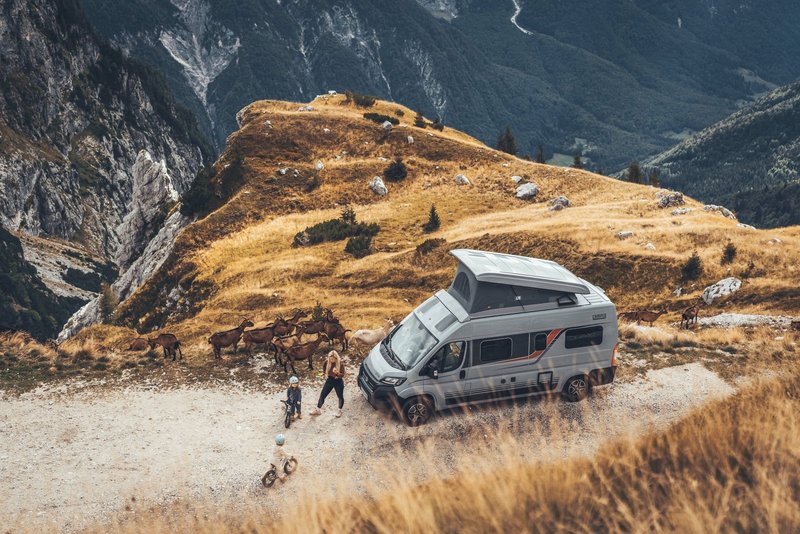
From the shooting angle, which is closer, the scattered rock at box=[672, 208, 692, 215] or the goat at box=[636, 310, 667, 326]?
the goat at box=[636, 310, 667, 326]

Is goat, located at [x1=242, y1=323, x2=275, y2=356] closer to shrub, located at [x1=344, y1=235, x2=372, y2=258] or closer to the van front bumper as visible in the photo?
the van front bumper

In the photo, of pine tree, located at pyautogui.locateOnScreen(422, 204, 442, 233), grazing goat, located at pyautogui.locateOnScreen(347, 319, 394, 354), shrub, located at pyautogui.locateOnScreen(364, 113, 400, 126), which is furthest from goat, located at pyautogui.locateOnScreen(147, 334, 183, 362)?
shrub, located at pyautogui.locateOnScreen(364, 113, 400, 126)

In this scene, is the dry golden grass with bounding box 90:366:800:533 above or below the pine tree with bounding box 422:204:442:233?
above

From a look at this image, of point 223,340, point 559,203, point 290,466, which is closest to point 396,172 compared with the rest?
point 559,203

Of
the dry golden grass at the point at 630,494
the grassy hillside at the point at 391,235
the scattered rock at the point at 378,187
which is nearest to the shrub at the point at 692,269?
the grassy hillside at the point at 391,235

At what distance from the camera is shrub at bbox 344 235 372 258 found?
142 feet

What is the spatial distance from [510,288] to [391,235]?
34.1m

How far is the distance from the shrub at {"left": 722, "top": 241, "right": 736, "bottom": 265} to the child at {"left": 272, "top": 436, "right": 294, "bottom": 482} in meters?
30.7

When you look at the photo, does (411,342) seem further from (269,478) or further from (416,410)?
(269,478)

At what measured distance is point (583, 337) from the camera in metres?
14.2

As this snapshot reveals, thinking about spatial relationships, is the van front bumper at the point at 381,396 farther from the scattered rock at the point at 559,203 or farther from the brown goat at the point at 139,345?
the scattered rock at the point at 559,203

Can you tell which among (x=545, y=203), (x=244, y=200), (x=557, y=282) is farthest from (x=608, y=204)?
(x=557, y=282)

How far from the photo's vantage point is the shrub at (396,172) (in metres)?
61.2

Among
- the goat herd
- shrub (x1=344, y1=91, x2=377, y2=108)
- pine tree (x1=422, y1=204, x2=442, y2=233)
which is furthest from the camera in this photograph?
shrub (x1=344, y1=91, x2=377, y2=108)
